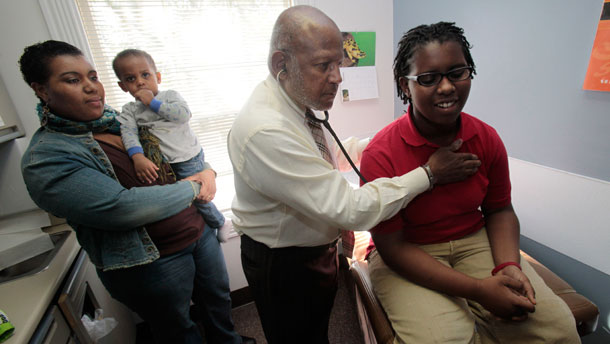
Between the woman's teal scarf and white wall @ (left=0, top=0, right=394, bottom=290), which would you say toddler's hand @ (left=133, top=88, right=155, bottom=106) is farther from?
white wall @ (left=0, top=0, right=394, bottom=290)

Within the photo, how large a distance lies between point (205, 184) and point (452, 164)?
0.97m

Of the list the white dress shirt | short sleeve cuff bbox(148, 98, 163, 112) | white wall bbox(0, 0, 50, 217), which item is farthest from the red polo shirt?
white wall bbox(0, 0, 50, 217)

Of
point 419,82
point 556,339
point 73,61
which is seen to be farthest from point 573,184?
point 73,61

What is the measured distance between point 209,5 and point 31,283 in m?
1.49

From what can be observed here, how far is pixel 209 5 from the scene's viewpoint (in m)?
1.50

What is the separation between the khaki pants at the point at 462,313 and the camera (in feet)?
2.66

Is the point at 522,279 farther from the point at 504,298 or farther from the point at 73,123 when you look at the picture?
the point at 73,123

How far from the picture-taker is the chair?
0.95 metres

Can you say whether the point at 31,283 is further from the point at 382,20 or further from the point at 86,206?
the point at 382,20

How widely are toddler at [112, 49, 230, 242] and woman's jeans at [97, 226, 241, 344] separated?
0.68ft

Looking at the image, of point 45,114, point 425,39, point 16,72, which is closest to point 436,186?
point 425,39

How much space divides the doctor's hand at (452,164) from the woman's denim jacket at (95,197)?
0.88 metres

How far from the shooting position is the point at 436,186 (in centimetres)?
95

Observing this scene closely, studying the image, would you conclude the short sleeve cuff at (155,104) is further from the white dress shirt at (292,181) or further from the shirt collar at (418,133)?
the shirt collar at (418,133)
